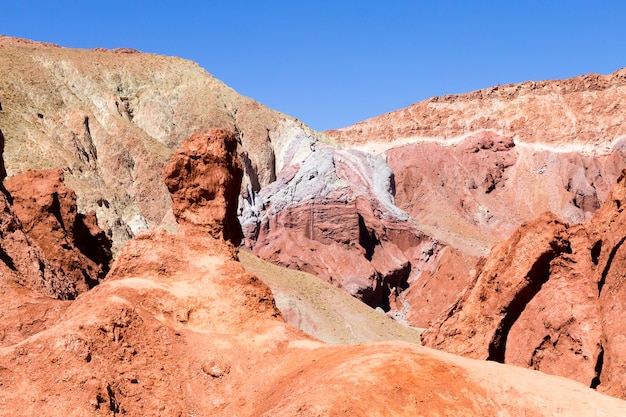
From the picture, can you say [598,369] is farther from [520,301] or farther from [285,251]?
[285,251]

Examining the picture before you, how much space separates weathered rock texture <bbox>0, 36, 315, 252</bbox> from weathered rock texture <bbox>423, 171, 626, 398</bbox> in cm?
4238

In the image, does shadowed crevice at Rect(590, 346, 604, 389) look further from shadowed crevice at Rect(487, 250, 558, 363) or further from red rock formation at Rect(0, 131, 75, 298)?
red rock formation at Rect(0, 131, 75, 298)

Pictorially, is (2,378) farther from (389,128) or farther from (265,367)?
(389,128)

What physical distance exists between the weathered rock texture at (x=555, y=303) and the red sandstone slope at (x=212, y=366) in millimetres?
4432

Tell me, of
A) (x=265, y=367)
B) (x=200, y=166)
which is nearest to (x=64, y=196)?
(x=200, y=166)

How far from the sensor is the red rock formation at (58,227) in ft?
116

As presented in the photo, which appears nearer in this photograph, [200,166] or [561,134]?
[200,166]

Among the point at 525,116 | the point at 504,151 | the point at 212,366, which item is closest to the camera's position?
the point at 212,366

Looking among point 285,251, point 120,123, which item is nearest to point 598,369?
point 285,251

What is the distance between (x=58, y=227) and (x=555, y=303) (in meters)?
23.9

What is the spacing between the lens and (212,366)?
18125 mm

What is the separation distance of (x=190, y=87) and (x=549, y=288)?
84013mm

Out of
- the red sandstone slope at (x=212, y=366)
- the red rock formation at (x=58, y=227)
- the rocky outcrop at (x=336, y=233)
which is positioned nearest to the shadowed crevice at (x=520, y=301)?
the red sandstone slope at (x=212, y=366)

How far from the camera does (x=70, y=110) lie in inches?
3339
